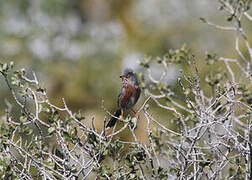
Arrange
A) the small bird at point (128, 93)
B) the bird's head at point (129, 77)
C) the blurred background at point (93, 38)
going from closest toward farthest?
the small bird at point (128, 93) < the bird's head at point (129, 77) < the blurred background at point (93, 38)

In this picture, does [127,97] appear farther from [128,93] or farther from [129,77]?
[129,77]

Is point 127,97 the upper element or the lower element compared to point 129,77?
lower

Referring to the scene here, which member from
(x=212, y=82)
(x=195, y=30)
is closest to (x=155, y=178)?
(x=212, y=82)

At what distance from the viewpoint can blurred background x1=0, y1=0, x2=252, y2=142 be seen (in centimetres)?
1231

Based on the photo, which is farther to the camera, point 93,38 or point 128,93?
point 93,38

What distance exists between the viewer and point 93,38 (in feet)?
50.2

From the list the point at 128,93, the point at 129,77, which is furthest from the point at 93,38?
the point at 128,93

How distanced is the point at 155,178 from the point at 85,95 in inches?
356

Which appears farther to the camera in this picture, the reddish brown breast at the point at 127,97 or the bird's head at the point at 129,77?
the bird's head at the point at 129,77

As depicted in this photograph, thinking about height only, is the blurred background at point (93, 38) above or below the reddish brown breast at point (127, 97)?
above

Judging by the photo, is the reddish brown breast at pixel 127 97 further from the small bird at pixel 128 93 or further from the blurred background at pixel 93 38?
the blurred background at pixel 93 38

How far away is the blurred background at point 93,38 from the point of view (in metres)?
12.3

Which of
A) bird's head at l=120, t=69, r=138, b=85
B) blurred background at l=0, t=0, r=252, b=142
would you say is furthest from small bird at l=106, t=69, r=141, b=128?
blurred background at l=0, t=0, r=252, b=142

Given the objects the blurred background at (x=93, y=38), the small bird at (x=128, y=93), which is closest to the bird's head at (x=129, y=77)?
the small bird at (x=128, y=93)
